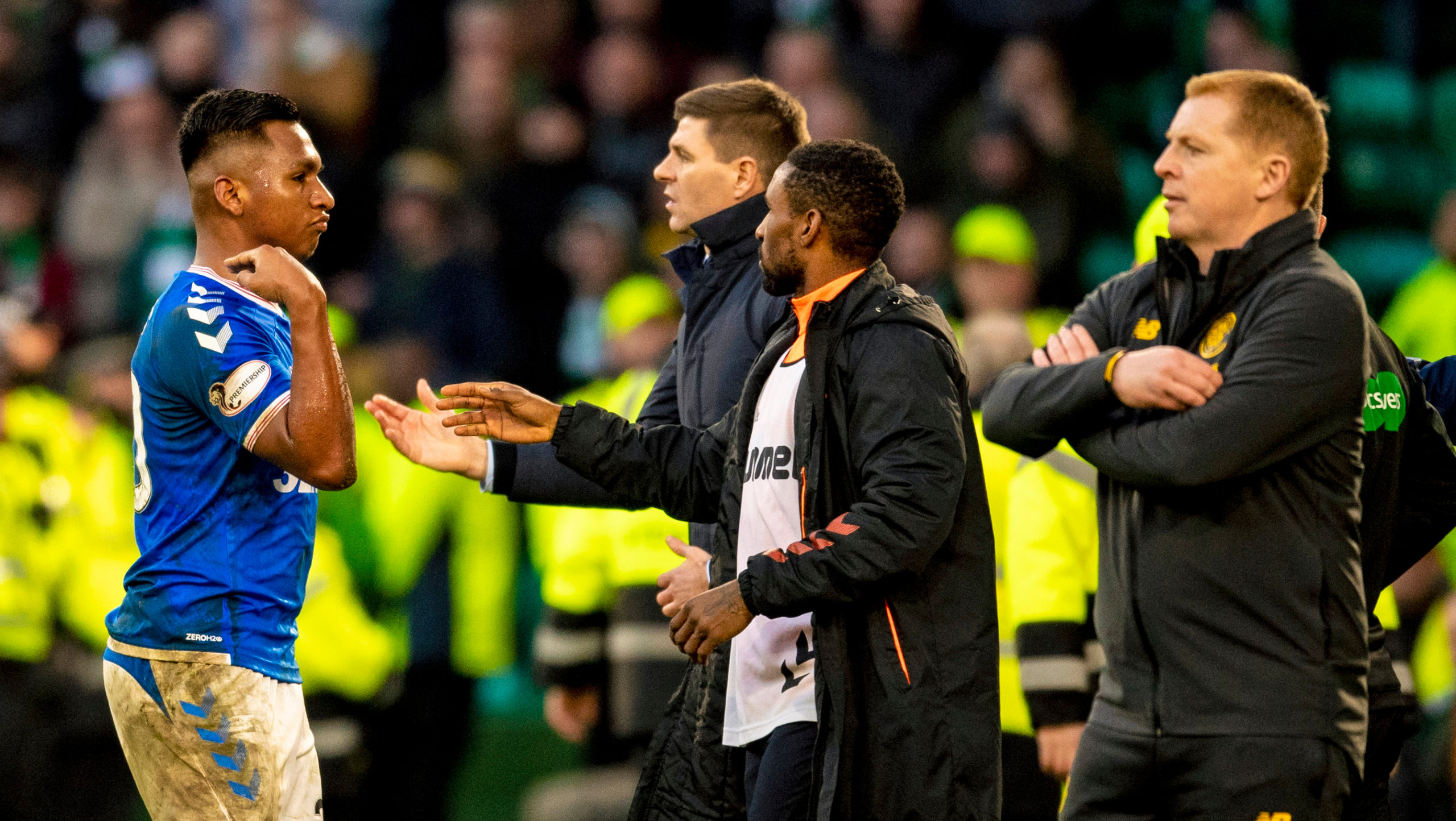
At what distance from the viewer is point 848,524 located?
3350 millimetres

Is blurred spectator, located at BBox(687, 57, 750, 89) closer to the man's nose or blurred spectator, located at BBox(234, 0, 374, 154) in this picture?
blurred spectator, located at BBox(234, 0, 374, 154)

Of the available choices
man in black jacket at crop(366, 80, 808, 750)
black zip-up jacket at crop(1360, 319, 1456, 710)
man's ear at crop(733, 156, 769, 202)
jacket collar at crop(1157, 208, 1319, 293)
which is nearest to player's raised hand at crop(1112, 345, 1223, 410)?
jacket collar at crop(1157, 208, 1319, 293)

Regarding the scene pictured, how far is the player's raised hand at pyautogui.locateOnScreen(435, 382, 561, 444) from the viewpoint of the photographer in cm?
385

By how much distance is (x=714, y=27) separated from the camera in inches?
411

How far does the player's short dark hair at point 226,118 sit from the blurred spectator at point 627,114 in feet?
20.0

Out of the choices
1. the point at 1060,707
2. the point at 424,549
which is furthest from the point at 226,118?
the point at 424,549

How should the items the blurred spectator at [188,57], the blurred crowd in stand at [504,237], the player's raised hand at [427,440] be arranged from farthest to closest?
the blurred spectator at [188,57]
the blurred crowd in stand at [504,237]
the player's raised hand at [427,440]

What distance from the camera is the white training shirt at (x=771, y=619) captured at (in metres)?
3.62

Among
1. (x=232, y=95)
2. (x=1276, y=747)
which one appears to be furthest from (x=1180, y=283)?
(x=232, y=95)

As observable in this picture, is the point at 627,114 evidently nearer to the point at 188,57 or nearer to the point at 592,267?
the point at 592,267

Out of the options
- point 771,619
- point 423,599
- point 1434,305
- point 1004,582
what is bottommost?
point 423,599

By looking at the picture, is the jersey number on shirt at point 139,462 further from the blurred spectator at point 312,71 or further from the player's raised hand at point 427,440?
the blurred spectator at point 312,71

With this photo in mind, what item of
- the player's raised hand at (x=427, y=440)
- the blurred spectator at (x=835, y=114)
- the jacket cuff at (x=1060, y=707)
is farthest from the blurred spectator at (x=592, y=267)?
the player's raised hand at (x=427, y=440)

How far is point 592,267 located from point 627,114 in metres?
1.40
